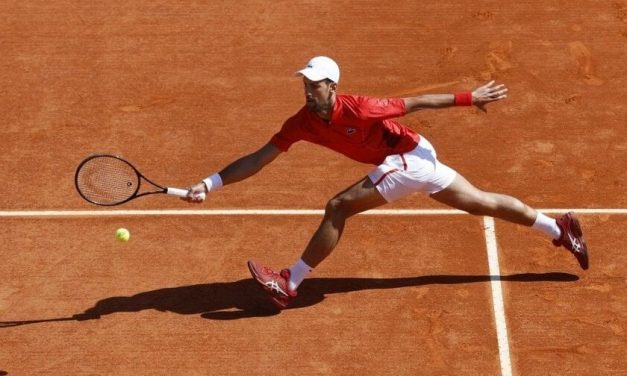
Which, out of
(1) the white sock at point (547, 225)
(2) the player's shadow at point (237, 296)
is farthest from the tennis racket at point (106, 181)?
(1) the white sock at point (547, 225)

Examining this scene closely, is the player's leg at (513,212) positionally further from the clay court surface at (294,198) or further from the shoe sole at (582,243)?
the clay court surface at (294,198)

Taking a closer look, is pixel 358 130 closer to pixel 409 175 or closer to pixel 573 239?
pixel 409 175

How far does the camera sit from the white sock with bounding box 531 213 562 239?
905cm

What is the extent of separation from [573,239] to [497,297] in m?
0.78

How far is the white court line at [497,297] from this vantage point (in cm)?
845

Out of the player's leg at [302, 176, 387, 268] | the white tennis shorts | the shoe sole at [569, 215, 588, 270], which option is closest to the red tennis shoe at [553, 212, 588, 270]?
the shoe sole at [569, 215, 588, 270]

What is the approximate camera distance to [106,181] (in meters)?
8.91

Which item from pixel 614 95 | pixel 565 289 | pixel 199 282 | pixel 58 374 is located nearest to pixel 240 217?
pixel 199 282

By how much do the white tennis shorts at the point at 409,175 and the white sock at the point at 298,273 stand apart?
0.85 meters

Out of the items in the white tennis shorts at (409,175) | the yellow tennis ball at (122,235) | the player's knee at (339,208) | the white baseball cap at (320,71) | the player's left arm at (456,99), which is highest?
the white baseball cap at (320,71)

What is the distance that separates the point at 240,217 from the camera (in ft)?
32.5

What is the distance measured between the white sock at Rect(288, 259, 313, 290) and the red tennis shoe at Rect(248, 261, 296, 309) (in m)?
0.03

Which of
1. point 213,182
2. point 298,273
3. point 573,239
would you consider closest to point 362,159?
point 298,273

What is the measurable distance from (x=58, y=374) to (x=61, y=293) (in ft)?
2.99
